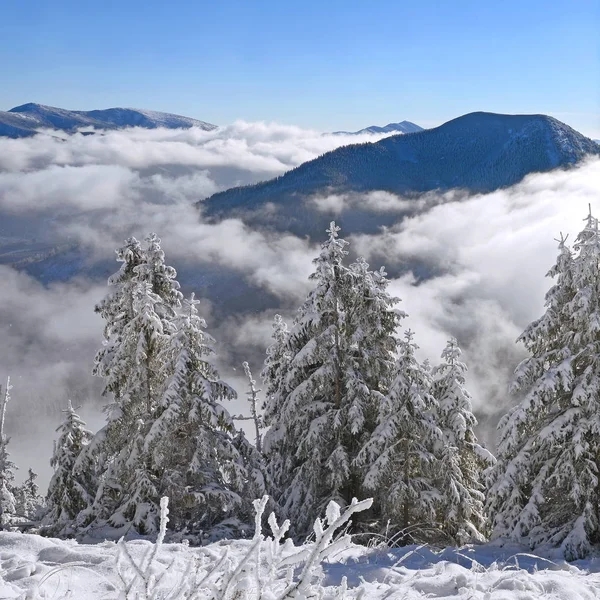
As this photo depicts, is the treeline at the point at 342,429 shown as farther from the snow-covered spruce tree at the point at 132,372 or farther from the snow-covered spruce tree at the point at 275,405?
the snow-covered spruce tree at the point at 275,405

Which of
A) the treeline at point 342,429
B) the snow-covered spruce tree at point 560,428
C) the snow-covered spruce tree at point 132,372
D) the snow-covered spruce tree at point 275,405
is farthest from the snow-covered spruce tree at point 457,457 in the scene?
the snow-covered spruce tree at point 132,372

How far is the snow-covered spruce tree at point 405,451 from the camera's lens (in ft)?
48.0

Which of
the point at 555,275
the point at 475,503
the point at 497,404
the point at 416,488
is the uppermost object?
the point at 555,275

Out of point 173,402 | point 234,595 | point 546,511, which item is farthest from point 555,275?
point 234,595

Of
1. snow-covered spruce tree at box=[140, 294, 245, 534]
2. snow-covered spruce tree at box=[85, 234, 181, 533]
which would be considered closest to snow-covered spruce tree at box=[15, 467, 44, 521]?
snow-covered spruce tree at box=[85, 234, 181, 533]

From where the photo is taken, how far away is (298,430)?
1641 centimetres

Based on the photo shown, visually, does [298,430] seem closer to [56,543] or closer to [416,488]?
[416,488]

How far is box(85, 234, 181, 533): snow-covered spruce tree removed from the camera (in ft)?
44.8

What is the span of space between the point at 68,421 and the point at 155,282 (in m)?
5.22

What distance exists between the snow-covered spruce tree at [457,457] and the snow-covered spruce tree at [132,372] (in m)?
7.85

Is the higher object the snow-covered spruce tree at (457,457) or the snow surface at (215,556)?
A: the snow surface at (215,556)

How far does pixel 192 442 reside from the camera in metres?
14.2

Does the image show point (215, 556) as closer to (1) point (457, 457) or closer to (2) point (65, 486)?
(1) point (457, 457)

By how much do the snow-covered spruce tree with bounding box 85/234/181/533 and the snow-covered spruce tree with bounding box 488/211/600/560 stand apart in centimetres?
850
